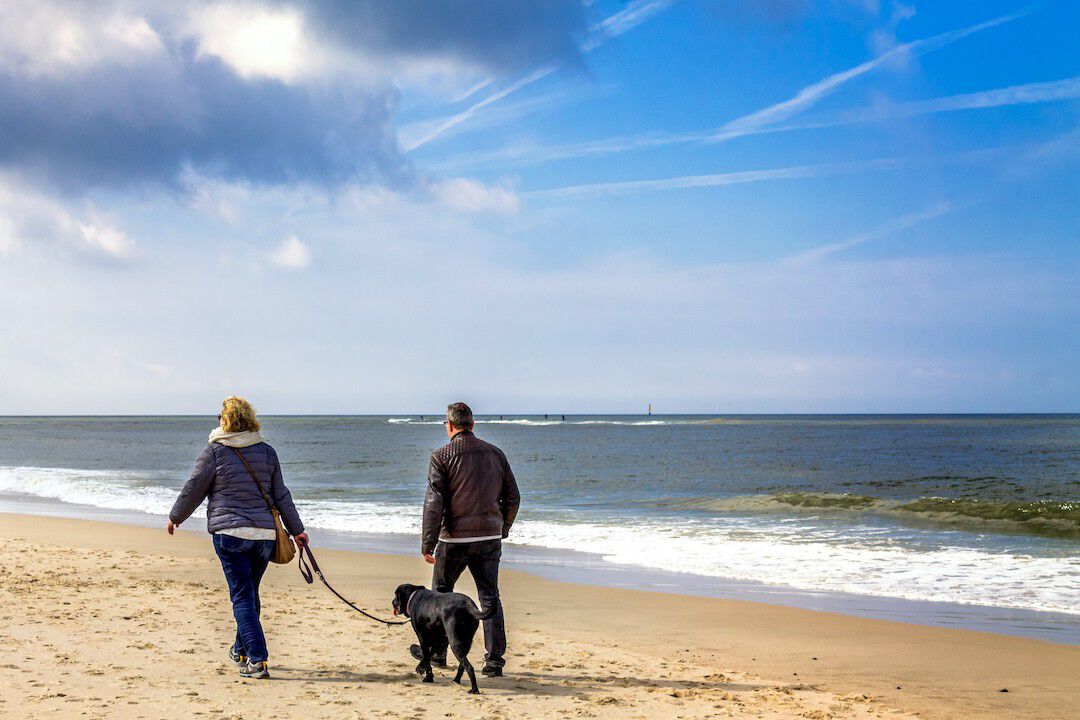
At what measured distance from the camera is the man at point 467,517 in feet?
19.0

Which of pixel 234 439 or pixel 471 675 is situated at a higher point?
pixel 234 439

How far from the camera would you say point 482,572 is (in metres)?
5.91

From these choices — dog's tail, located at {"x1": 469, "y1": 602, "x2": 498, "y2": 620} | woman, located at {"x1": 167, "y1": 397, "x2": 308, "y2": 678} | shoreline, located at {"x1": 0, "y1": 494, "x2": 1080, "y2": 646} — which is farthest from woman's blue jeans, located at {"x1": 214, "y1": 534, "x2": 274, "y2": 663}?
shoreline, located at {"x1": 0, "y1": 494, "x2": 1080, "y2": 646}

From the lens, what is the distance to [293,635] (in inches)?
278

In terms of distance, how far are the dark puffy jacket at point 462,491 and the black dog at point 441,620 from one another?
33 centimetres

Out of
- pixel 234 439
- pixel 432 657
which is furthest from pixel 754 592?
pixel 234 439

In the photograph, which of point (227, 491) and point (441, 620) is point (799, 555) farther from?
point (227, 491)

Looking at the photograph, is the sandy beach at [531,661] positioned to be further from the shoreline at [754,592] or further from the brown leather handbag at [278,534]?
the brown leather handbag at [278,534]

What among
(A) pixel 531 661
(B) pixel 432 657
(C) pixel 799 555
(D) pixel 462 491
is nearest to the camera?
(D) pixel 462 491

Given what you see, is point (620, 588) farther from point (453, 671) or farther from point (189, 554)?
point (189, 554)

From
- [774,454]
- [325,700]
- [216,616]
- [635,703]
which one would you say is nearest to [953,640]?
[635,703]

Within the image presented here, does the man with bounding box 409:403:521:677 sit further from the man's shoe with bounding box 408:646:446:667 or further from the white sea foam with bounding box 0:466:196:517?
the white sea foam with bounding box 0:466:196:517

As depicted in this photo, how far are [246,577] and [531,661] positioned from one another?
216 centimetres

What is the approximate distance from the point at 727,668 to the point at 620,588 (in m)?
3.63
